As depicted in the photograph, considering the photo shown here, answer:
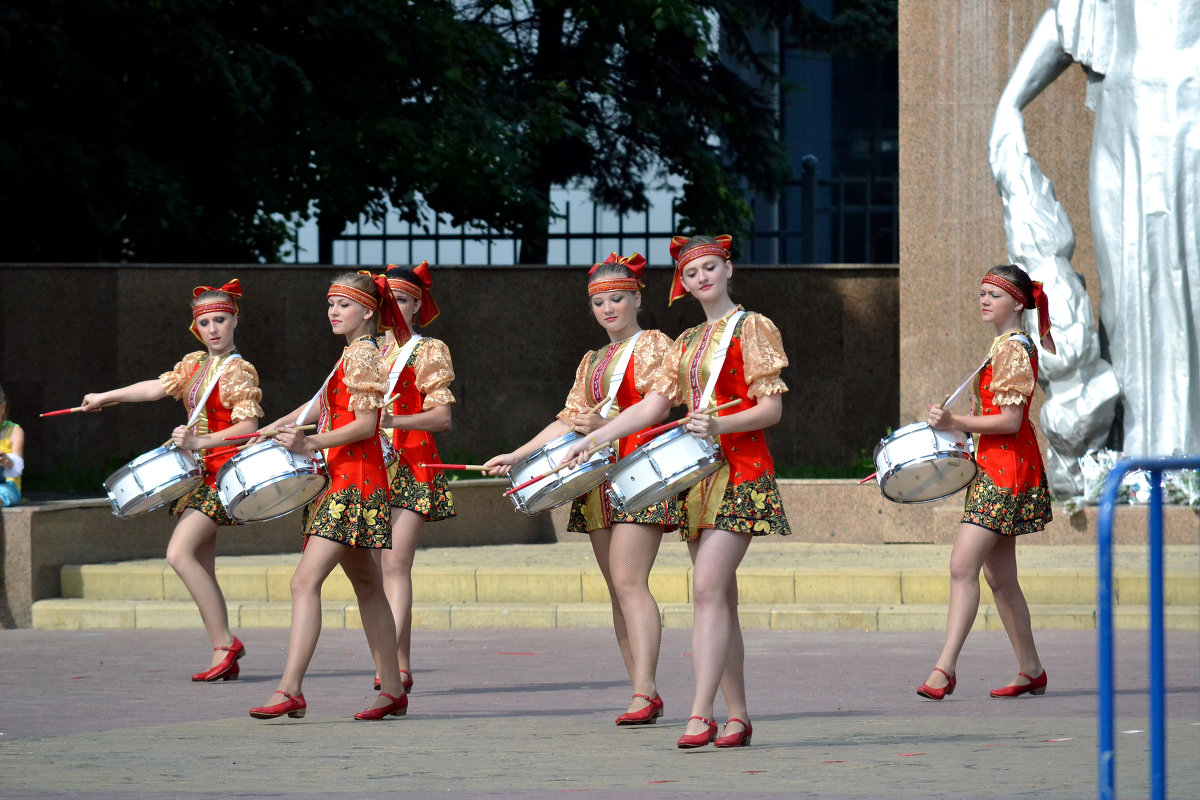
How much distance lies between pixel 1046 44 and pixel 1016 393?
639 centimetres

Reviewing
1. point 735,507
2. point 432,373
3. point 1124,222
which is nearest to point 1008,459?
point 735,507

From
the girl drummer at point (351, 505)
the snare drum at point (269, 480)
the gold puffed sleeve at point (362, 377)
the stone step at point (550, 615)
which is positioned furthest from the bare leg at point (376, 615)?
the stone step at point (550, 615)

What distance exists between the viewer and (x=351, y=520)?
6.97 metres

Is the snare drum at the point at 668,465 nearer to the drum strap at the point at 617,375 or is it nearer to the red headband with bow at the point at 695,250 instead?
the red headband with bow at the point at 695,250

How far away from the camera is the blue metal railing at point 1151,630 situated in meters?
4.04

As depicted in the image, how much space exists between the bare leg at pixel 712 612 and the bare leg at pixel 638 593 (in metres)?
0.61

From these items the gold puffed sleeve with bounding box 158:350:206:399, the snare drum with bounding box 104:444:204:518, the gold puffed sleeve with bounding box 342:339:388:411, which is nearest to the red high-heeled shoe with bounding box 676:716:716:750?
the gold puffed sleeve with bounding box 342:339:388:411

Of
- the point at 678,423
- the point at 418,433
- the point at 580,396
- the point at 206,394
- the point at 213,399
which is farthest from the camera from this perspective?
the point at 213,399

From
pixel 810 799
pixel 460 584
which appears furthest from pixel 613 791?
pixel 460 584

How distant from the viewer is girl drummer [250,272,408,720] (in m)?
6.94

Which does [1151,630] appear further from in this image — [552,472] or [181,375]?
[181,375]

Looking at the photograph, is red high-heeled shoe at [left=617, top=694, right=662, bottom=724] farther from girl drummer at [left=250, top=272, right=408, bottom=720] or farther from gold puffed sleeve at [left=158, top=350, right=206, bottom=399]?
gold puffed sleeve at [left=158, top=350, right=206, bottom=399]

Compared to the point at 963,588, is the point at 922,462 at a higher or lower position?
higher

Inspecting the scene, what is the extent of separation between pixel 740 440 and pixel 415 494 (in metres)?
2.05
